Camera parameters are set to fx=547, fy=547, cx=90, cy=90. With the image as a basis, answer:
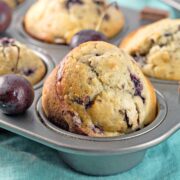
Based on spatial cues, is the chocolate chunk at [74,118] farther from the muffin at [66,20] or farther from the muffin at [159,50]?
the muffin at [66,20]

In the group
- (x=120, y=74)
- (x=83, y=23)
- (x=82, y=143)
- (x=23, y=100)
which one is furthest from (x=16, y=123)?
(x=83, y=23)

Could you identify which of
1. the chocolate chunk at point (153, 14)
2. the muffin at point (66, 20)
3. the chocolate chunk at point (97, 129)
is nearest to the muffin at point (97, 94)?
the chocolate chunk at point (97, 129)

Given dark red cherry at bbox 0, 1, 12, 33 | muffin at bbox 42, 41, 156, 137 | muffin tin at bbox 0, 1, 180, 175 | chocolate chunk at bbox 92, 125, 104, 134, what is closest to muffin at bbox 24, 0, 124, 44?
dark red cherry at bbox 0, 1, 12, 33

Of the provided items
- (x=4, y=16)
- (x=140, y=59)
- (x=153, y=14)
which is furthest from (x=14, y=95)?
(x=153, y=14)

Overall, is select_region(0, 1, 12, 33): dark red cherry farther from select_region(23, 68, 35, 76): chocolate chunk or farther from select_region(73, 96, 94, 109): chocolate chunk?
select_region(73, 96, 94, 109): chocolate chunk

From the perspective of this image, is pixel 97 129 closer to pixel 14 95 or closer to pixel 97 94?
pixel 97 94

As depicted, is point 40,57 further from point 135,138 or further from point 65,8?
point 135,138
